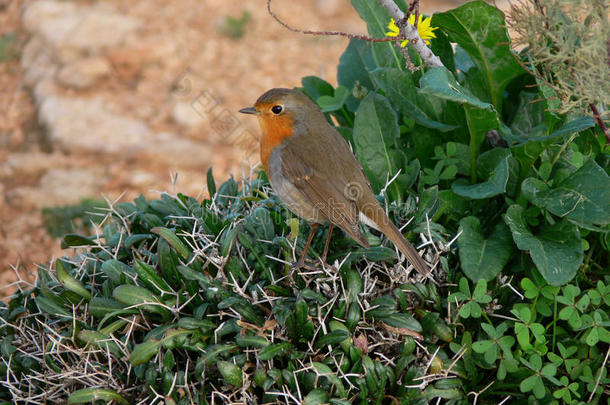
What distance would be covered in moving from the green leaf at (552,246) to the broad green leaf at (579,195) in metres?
0.07

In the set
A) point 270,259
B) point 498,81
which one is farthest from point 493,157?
point 270,259

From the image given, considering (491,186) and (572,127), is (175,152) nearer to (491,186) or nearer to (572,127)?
(491,186)

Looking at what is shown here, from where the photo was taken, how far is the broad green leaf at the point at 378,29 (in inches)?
137

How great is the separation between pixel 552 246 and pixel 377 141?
0.87 meters

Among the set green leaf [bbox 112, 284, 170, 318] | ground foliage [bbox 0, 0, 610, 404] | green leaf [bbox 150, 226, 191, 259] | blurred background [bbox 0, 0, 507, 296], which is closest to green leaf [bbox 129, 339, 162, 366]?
ground foliage [bbox 0, 0, 610, 404]

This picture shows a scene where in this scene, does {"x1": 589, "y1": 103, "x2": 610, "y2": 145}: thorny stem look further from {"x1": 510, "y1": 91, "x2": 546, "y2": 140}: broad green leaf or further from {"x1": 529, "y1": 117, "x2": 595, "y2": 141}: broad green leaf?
{"x1": 510, "y1": 91, "x2": 546, "y2": 140}: broad green leaf

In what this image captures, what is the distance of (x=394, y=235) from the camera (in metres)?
2.70

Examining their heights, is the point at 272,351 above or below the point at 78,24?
above

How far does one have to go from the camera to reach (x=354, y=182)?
116 inches

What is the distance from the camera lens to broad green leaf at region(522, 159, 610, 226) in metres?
2.72

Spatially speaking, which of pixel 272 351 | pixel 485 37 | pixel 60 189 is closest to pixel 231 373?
pixel 272 351

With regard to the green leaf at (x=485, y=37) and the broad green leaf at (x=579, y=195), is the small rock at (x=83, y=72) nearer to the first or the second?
the green leaf at (x=485, y=37)

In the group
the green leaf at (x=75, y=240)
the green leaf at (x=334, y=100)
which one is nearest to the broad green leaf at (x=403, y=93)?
the green leaf at (x=334, y=100)

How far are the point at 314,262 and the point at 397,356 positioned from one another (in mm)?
474
